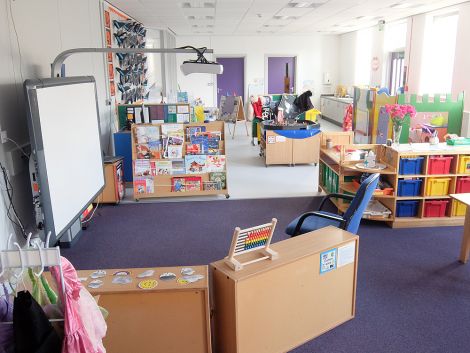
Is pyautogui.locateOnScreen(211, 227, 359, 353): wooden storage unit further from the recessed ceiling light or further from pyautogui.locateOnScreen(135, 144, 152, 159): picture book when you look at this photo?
the recessed ceiling light

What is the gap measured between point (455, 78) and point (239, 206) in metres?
4.93

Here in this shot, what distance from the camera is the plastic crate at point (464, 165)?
15.0ft

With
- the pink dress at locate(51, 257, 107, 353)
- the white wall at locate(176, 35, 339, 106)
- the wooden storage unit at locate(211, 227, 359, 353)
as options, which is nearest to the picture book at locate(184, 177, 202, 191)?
the wooden storage unit at locate(211, 227, 359, 353)

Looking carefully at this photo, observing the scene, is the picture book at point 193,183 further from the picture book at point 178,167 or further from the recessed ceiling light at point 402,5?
the recessed ceiling light at point 402,5

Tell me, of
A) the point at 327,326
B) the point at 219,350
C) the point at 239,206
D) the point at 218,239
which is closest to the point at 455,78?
the point at 239,206

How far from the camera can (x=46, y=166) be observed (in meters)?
2.87

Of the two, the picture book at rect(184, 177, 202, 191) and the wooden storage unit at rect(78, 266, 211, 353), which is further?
the picture book at rect(184, 177, 202, 191)

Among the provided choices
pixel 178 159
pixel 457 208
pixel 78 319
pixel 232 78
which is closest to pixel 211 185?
pixel 178 159

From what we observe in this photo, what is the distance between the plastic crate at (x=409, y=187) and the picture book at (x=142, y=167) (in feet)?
10.1

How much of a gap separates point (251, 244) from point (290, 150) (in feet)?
16.6

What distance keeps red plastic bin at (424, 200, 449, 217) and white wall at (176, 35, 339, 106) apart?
9.57m

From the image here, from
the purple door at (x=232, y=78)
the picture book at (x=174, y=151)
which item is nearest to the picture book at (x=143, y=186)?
the picture book at (x=174, y=151)

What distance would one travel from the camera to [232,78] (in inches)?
540

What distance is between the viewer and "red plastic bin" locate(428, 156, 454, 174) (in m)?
4.54
